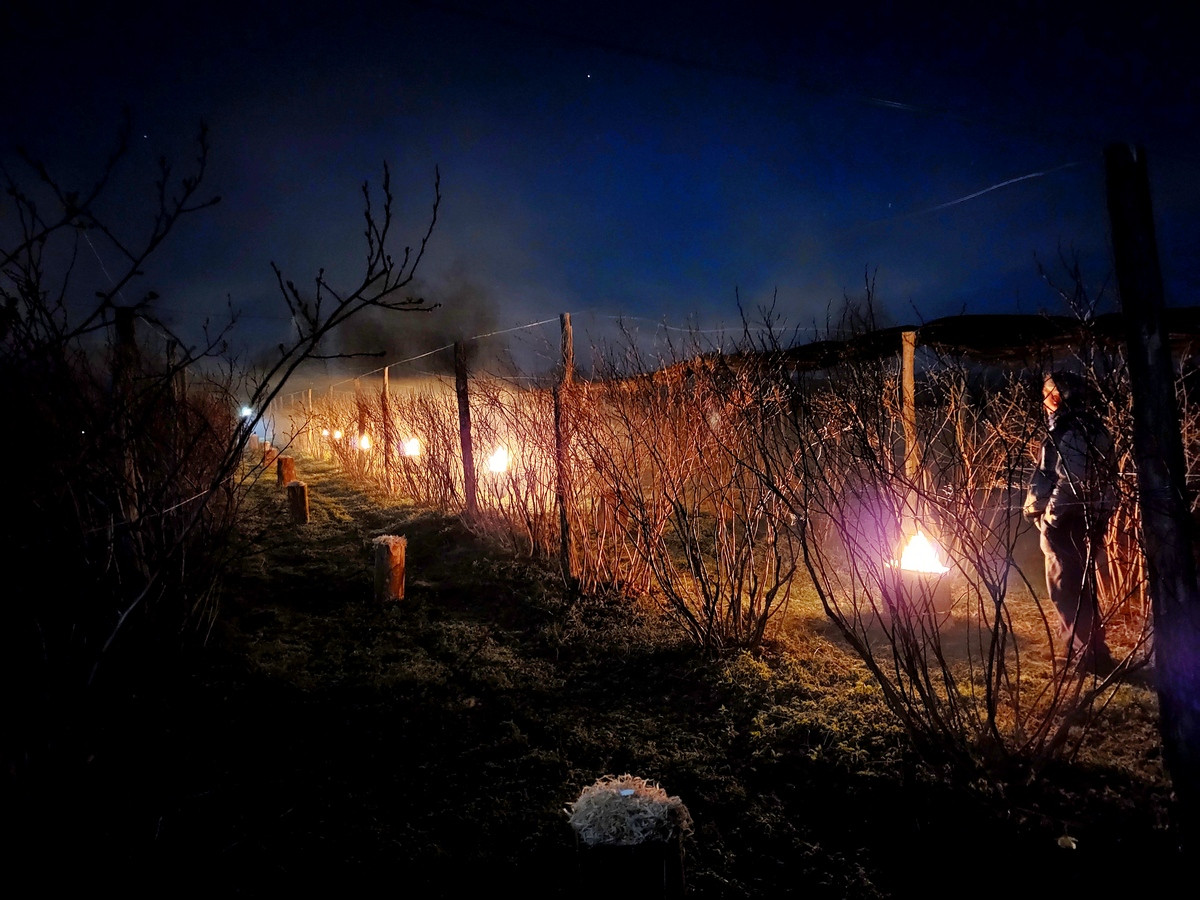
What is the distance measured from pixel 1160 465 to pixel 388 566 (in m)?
5.03

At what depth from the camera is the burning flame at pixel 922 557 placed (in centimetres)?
360

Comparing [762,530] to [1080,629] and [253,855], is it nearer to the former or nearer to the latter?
[1080,629]

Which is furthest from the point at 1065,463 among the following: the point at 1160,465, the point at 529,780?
the point at 529,780

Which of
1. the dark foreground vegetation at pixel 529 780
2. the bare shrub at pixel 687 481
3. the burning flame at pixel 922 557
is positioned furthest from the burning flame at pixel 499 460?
the burning flame at pixel 922 557

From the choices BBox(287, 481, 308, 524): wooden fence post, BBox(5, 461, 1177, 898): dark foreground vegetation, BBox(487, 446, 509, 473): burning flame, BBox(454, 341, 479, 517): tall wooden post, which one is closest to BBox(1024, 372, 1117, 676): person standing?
BBox(5, 461, 1177, 898): dark foreground vegetation

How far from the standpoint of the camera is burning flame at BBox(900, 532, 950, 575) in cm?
360

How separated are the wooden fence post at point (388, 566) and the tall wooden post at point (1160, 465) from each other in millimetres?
4838

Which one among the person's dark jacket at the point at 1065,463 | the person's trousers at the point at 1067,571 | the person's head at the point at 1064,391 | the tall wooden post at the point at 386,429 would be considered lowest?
the person's trousers at the point at 1067,571

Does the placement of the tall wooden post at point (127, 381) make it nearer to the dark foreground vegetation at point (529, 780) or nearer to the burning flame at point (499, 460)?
the dark foreground vegetation at point (529, 780)

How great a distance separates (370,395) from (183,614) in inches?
417

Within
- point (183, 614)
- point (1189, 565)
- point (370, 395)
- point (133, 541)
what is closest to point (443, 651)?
point (183, 614)

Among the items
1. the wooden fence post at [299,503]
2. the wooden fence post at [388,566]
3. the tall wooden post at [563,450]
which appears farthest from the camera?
the wooden fence post at [299,503]

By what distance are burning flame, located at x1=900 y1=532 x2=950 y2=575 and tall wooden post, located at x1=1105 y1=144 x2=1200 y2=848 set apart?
5.32 feet

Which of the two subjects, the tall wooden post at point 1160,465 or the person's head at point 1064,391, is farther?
the person's head at point 1064,391
